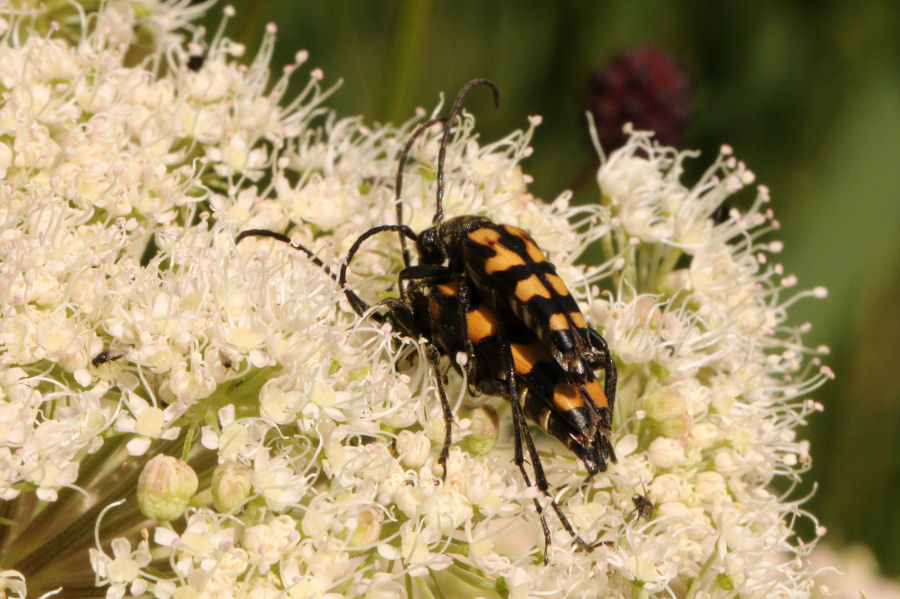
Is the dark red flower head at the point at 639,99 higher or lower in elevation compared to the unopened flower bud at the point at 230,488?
higher

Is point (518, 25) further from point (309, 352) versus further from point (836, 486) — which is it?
point (309, 352)

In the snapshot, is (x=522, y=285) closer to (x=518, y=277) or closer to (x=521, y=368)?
(x=518, y=277)

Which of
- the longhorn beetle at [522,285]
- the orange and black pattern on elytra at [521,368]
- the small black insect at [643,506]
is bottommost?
the small black insect at [643,506]

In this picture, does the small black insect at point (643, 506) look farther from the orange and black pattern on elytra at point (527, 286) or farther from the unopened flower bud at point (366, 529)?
the unopened flower bud at point (366, 529)

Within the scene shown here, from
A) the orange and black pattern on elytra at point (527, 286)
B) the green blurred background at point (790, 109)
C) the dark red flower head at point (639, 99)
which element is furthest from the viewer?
the green blurred background at point (790, 109)

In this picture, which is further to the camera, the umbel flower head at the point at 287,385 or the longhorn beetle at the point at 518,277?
the longhorn beetle at the point at 518,277

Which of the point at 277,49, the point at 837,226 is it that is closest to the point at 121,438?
the point at 277,49

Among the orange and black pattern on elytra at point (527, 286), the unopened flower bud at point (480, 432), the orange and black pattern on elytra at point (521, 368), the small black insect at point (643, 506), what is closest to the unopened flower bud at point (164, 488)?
the unopened flower bud at point (480, 432)
